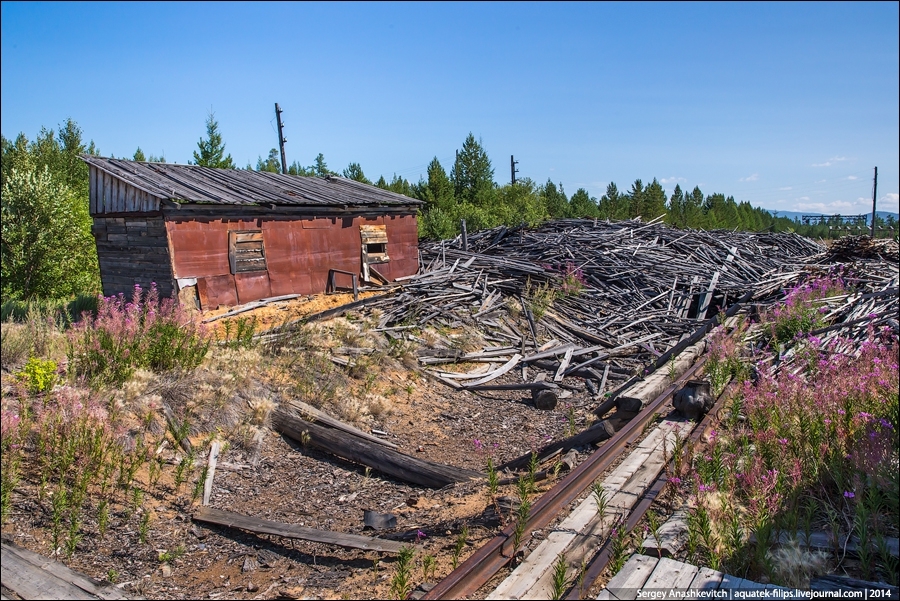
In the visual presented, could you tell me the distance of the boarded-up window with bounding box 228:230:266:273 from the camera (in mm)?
13616

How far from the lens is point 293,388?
8.63 m

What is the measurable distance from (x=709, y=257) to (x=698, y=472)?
17.5 metres

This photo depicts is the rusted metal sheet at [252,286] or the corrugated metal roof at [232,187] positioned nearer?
the corrugated metal roof at [232,187]

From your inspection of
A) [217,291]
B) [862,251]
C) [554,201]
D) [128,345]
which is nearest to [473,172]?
[554,201]

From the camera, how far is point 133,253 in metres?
13.0

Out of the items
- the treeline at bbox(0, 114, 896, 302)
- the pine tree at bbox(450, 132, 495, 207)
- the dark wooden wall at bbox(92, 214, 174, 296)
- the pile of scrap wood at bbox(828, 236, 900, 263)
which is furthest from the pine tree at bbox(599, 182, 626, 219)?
the dark wooden wall at bbox(92, 214, 174, 296)

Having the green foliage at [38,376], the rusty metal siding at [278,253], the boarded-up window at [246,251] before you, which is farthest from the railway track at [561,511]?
the boarded-up window at [246,251]

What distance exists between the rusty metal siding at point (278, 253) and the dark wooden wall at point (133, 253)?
31 cm

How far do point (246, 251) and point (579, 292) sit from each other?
29.0 feet

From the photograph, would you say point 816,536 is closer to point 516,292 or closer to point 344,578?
point 344,578

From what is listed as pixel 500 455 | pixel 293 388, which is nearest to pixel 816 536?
pixel 500 455

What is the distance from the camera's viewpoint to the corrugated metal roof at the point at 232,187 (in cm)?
1280

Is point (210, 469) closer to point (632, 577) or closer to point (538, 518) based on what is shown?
point (538, 518)

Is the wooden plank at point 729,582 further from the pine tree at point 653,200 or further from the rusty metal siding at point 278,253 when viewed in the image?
the pine tree at point 653,200
